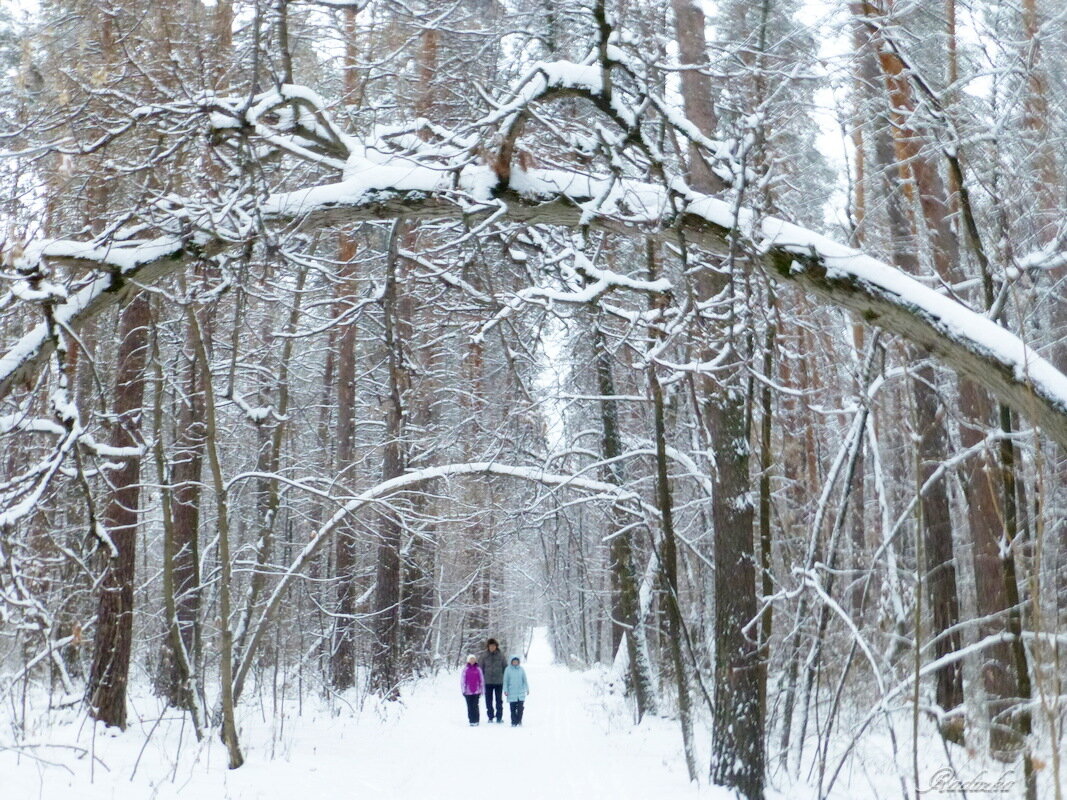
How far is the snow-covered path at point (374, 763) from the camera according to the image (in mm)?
6703

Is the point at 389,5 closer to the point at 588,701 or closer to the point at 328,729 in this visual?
the point at 328,729

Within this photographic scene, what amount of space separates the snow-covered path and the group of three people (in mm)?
504

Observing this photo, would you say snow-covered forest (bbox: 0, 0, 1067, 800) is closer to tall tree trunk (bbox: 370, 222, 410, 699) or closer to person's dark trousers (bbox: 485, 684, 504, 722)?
tall tree trunk (bbox: 370, 222, 410, 699)

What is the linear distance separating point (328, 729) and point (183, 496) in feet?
11.6

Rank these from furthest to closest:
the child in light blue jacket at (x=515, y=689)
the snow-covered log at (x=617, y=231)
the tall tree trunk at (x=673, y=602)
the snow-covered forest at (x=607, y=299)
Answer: the child in light blue jacket at (x=515, y=689) < the tall tree trunk at (x=673, y=602) < the snow-covered forest at (x=607, y=299) < the snow-covered log at (x=617, y=231)

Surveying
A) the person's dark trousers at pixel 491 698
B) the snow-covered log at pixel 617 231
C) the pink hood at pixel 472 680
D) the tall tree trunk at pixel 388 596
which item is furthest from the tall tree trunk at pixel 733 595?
the person's dark trousers at pixel 491 698

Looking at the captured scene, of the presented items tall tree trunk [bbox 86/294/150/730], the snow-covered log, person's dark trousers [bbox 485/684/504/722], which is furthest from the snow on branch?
person's dark trousers [bbox 485/684/504/722]

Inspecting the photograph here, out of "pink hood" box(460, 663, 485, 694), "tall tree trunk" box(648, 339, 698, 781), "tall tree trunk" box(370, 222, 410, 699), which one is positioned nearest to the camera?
"tall tree trunk" box(648, 339, 698, 781)

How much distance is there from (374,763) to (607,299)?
5600mm

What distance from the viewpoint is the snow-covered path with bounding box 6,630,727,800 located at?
6703 mm

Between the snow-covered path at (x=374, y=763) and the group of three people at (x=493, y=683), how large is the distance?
19.9 inches

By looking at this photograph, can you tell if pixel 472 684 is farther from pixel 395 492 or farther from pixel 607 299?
pixel 607 299

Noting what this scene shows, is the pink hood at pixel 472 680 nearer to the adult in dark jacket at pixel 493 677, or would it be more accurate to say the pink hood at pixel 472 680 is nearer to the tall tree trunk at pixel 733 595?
the adult in dark jacket at pixel 493 677

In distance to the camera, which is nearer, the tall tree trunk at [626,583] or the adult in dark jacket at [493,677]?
the tall tree trunk at [626,583]
